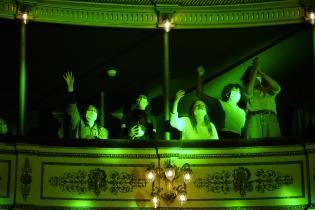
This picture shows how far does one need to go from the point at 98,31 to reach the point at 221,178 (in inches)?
196

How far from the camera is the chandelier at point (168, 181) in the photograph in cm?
1956

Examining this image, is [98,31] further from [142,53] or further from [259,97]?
[259,97]

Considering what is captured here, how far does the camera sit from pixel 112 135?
2320 centimetres

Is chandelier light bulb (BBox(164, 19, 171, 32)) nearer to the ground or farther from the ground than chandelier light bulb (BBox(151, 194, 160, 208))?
farther from the ground

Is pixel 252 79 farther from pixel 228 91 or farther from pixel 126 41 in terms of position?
pixel 126 41

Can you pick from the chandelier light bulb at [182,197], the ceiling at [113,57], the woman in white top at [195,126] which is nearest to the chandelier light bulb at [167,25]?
the ceiling at [113,57]

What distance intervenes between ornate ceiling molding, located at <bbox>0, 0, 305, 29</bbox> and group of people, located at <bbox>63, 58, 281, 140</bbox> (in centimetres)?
162

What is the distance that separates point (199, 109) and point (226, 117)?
868mm

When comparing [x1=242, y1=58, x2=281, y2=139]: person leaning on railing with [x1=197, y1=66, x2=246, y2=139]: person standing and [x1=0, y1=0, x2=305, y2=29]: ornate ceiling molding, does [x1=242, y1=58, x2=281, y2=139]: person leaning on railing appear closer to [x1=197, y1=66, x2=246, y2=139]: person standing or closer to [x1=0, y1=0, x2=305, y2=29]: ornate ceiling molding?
[x1=197, y1=66, x2=246, y2=139]: person standing

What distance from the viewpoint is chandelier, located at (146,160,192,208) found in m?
19.6

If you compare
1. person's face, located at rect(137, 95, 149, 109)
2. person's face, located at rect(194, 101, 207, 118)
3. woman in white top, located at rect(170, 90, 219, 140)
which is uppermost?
person's face, located at rect(137, 95, 149, 109)

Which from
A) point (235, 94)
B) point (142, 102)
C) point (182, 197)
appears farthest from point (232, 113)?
point (182, 197)

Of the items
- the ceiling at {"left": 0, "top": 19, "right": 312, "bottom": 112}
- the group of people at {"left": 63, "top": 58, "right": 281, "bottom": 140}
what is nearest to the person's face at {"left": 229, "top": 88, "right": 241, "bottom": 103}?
the group of people at {"left": 63, "top": 58, "right": 281, "bottom": 140}

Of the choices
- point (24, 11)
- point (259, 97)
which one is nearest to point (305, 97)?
point (259, 97)
